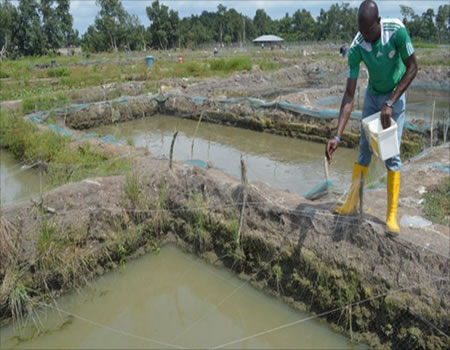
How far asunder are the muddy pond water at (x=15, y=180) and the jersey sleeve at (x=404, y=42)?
4911mm

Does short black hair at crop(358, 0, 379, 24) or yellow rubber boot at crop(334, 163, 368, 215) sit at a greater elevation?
short black hair at crop(358, 0, 379, 24)

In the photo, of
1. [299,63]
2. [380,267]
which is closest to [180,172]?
[380,267]

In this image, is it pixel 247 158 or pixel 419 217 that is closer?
pixel 419 217

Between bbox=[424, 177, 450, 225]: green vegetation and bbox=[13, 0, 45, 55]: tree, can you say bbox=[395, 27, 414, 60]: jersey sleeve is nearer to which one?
bbox=[424, 177, 450, 225]: green vegetation

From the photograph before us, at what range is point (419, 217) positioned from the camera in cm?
356

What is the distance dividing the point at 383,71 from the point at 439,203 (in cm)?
191

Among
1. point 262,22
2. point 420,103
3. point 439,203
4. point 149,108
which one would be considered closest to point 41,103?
point 149,108

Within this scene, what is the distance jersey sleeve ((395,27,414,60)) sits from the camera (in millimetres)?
2631

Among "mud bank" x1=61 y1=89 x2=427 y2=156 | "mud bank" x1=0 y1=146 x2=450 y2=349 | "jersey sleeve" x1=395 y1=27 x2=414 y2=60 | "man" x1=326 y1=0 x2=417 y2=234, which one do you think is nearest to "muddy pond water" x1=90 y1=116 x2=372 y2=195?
"mud bank" x1=61 y1=89 x2=427 y2=156

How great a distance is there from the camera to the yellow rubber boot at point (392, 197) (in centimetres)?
302

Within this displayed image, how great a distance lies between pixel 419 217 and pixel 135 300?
8.99 feet

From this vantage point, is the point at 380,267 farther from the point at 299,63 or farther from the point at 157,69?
the point at 299,63

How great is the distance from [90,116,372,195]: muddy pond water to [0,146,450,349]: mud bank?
136 centimetres

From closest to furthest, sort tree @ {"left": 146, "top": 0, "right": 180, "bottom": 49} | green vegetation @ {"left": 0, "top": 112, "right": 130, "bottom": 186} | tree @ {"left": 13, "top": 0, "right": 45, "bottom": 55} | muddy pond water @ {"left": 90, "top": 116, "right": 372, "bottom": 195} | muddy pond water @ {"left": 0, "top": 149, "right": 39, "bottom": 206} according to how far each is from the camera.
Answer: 1. green vegetation @ {"left": 0, "top": 112, "right": 130, "bottom": 186}
2. muddy pond water @ {"left": 0, "top": 149, "right": 39, "bottom": 206}
3. muddy pond water @ {"left": 90, "top": 116, "right": 372, "bottom": 195}
4. tree @ {"left": 13, "top": 0, "right": 45, "bottom": 55}
5. tree @ {"left": 146, "top": 0, "right": 180, "bottom": 49}
